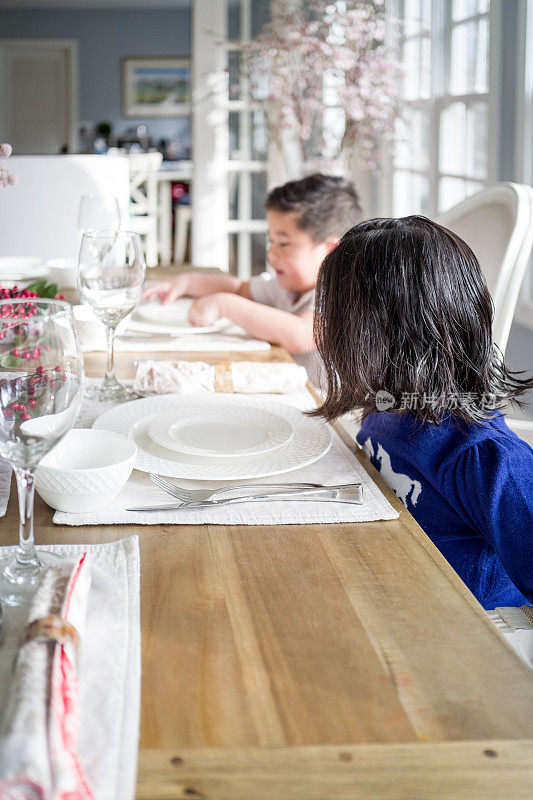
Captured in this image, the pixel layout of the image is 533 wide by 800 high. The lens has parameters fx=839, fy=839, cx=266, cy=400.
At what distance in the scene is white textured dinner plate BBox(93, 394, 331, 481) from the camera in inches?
34.3

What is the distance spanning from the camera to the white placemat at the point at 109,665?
0.46 m

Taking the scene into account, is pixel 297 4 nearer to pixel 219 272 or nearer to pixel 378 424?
pixel 219 272

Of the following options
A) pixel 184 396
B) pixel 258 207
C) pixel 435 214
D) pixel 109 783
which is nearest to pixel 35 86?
pixel 258 207

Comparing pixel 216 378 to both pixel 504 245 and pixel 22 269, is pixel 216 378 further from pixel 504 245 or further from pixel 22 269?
pixel 22 269

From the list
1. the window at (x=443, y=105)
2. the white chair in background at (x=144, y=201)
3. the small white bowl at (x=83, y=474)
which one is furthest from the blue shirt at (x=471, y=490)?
the white chair in background at (x=144, y=201)

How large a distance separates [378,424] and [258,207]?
3.78 m

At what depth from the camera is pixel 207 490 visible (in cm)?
83

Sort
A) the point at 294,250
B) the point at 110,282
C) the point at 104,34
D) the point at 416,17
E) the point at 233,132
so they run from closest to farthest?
1. the point at 110,282
2. the point at 294,250
3. the point at 416,17
4. the point at 233,132
5. the point at 104,34

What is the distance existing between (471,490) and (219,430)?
304mm

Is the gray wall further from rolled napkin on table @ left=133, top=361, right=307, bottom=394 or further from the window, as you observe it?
rolled napkin on table @ left=133, top=361, right=307, bottom=394

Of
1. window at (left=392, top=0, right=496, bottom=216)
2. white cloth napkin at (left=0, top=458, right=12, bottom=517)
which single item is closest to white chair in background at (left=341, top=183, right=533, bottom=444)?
white cloth napkin at (left=0, top=458, right=12, bottom=517)

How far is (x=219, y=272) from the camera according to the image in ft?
7.61

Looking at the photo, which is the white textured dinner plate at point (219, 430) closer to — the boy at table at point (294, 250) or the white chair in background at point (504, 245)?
the white chair in background at point (504, 245)

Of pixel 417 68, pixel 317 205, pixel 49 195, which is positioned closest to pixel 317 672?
pixel 317 205
